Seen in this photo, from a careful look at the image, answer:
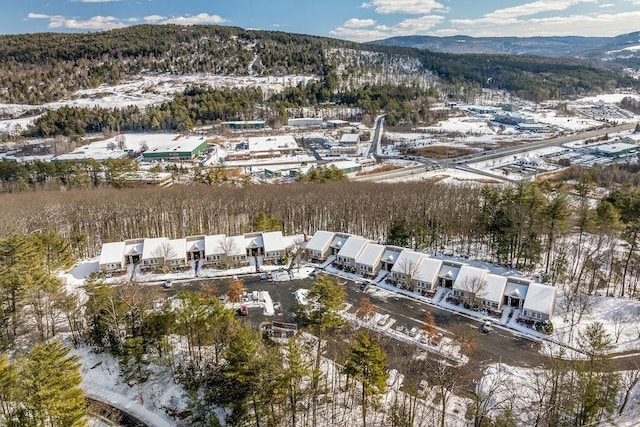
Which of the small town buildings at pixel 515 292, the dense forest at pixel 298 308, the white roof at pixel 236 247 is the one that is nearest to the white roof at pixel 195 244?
the white roof at pixel 236 247

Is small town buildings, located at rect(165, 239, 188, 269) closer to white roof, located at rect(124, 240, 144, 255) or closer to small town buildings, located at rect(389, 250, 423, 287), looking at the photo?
white roof, located at rect(124, 240, 144, 255)

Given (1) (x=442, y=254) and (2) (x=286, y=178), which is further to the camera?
(2) (x=286, y=178)

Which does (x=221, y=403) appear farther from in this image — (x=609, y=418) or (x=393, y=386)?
(x=609, y=418)

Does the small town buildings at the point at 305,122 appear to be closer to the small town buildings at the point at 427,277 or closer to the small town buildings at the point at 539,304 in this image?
the small town buildings at the point at 427,277

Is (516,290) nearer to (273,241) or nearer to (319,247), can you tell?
(319,247)

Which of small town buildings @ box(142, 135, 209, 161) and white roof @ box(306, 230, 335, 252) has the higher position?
small town buildings @ box(142, 135, 209, 161)

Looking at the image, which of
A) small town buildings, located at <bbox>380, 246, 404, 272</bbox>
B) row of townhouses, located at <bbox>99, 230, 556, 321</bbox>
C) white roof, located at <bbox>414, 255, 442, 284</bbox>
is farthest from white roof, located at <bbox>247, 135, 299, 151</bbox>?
white roof, located at <bbox>414, 255, 442, 284</bbox>

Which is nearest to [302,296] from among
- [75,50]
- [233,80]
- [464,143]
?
[464,143]

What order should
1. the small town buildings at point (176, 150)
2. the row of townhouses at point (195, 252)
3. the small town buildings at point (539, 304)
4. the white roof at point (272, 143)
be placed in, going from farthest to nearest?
the white roof at point (272, 143) < the small town buildings at point (176, 150) < the row of townhouses at point (195, 252) < the small town buildings at point (539, 304)
